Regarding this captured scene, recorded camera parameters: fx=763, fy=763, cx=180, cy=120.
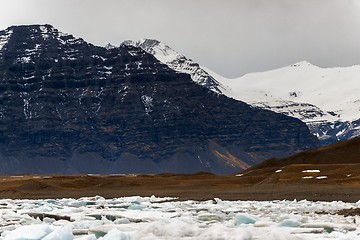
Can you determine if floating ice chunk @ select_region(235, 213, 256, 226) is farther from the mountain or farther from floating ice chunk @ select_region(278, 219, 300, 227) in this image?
the mountain

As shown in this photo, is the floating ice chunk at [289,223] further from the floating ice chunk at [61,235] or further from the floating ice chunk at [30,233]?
the floating ice chunk at [30,233]

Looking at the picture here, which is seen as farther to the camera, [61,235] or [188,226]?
[61,235]

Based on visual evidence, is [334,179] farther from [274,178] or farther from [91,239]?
[91,239]

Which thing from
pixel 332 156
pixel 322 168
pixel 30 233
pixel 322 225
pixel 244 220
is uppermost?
pixel 332 156

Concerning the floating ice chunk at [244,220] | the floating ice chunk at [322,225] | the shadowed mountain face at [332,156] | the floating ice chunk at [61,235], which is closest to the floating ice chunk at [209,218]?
the floating ice chunk at [244,220]

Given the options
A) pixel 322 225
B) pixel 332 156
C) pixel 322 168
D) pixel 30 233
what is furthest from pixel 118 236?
pixel 332 156

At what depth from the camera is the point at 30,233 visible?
2414 centimetres

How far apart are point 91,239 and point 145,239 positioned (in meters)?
2.29

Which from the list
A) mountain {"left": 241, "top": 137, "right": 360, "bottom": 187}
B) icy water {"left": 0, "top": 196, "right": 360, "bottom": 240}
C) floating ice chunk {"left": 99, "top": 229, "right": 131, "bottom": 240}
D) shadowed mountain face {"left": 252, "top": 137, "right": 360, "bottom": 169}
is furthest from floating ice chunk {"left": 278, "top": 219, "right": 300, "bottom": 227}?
shadowed mountain face {"left": 252, "top": 137, "right": 360, "bottom": 169}

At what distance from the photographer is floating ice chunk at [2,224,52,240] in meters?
23.9

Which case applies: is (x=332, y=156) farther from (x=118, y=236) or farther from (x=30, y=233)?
(x=118, y=236)

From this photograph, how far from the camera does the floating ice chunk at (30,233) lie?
2388cm

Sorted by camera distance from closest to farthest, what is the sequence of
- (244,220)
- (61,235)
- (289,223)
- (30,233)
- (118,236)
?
(118,236), (61,235), (30,233), (289,223), (244,220)

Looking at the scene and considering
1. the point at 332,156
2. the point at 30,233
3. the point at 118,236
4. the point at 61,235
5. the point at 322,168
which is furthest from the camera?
the point at 332,156
